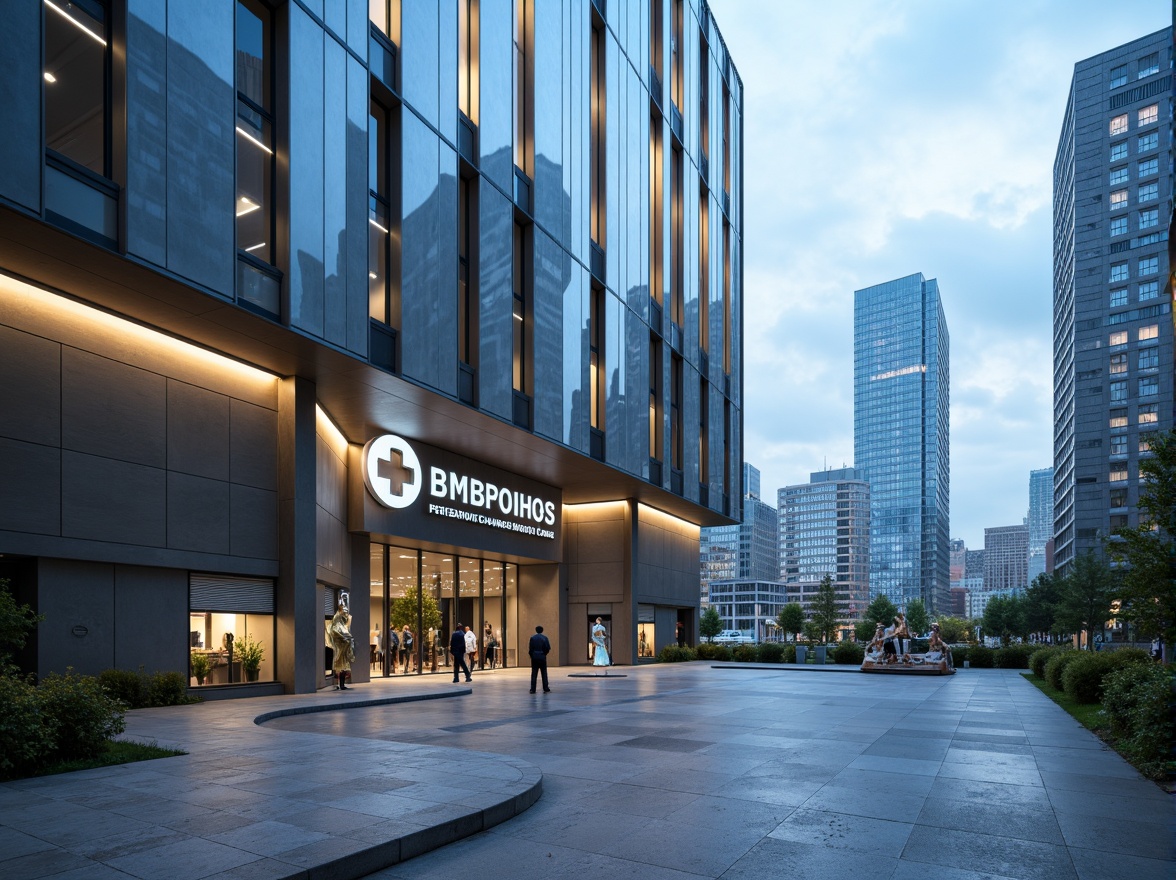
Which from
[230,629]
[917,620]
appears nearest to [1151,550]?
[230,629]

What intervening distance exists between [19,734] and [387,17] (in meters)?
19.6

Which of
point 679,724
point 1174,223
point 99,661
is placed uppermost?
point 1174,223

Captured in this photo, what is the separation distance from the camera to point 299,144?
19.3 m

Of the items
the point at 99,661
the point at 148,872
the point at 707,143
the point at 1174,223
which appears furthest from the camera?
the point at 707,143

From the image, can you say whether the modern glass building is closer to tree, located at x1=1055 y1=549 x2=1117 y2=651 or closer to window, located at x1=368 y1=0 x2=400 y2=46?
window, located at x1=368 y1=0 x2=400 y2=46

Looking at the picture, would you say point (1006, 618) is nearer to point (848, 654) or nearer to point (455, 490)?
point (848, 654)

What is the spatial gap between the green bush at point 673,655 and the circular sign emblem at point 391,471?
21813 millimetres

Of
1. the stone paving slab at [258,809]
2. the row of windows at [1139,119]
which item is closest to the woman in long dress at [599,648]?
the stone paving slab at [258,809]

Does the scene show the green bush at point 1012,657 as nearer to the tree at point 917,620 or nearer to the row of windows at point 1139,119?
the tree at point 917,620

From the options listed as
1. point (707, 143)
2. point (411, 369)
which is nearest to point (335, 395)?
point (411, 369)

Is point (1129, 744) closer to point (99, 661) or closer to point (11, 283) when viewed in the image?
point (99, 661)

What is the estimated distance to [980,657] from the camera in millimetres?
42688

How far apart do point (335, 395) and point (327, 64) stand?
836 centimetres

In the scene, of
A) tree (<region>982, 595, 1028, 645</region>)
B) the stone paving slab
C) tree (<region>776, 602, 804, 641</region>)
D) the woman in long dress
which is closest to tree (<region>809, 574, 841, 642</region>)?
tree (<region>982, 595, 1028, 645</region>)
